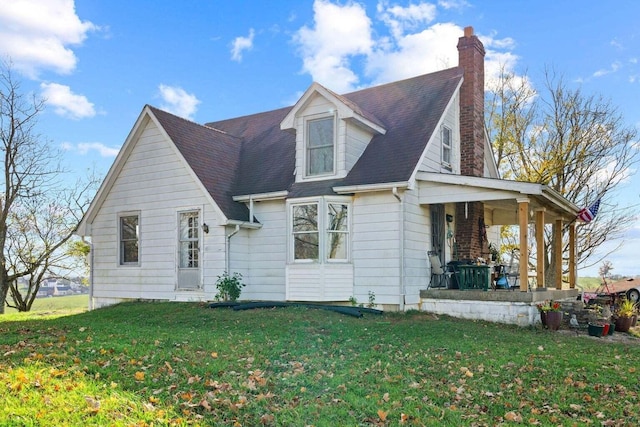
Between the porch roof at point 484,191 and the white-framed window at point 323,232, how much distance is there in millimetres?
2132

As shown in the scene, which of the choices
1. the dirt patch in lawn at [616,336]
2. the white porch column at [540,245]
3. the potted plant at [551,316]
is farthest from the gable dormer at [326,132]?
the dirt patch in lawn at [616,336]

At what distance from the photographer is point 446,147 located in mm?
15992

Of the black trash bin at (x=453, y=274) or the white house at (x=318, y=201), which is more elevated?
the white house at (x=318, y=201)

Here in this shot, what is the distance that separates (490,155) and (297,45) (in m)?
9.31

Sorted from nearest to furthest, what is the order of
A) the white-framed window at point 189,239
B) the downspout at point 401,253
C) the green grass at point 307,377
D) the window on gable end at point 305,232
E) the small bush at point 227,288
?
1. the green grass at point 307,377
2. the downspout at point 401,253
3. the window on gable end at point 305,232
4. the small bush at point 227,288
5. the white-framed window at point 189,239

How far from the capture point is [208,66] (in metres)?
13.7

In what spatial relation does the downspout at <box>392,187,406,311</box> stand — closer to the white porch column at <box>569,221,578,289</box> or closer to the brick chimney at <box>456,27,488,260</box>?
the brick chimney at <box>456,27,488,260</box>

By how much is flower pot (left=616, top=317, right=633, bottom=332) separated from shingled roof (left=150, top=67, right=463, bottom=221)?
606 centimetres

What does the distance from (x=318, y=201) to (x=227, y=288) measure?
342 centimetres

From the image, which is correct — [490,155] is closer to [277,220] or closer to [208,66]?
[277,220]

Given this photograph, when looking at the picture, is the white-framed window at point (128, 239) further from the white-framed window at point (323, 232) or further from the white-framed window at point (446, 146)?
the white-framed window at point (446, 146)

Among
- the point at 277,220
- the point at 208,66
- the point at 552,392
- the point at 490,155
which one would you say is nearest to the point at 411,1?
the point at 208,66

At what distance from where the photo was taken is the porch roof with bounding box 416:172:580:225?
1232 centimetres

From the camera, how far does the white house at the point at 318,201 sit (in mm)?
13547
